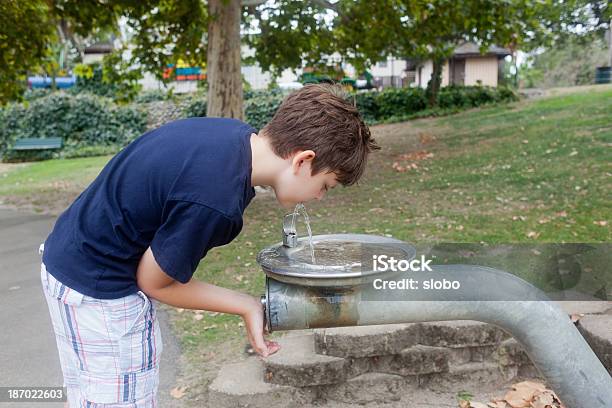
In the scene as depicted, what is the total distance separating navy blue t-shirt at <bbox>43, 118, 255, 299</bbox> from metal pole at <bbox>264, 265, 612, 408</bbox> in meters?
0.28

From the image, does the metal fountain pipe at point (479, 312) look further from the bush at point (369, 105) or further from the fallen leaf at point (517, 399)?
the bush at point (369, 105)

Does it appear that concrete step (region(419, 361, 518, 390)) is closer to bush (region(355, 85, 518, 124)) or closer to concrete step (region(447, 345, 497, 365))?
concrete step (region(447, 345, 497, 365))

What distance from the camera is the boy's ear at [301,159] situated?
1.56 m

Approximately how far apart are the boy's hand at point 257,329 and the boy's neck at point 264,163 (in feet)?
1.20

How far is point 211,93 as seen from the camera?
7176mm

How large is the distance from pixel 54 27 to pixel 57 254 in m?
8.04

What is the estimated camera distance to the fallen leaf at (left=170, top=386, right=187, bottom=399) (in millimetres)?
2934

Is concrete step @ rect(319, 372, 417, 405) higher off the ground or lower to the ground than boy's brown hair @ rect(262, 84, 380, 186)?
lower

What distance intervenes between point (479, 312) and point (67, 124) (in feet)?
59.0

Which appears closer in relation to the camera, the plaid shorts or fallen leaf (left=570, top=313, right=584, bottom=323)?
the plaid shorts

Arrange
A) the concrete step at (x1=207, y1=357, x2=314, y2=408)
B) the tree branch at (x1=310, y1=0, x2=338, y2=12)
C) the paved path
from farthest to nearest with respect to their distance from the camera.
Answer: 1. the tree branch at (x1=310, y1=0, x2=338, y2=12)
2. the paved path
3. the concrete step at (x1=207, y1=357, x2=314, y2=408)

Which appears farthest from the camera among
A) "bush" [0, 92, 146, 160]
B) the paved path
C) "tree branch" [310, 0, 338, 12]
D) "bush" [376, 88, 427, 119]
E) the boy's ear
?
"bush" [376, 88, 427, 119]

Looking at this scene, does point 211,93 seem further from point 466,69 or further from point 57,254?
point 466,69

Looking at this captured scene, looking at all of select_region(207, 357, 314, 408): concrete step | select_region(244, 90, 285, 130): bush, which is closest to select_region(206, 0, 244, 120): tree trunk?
select_region(207, 357, 314, 408): concrete step
